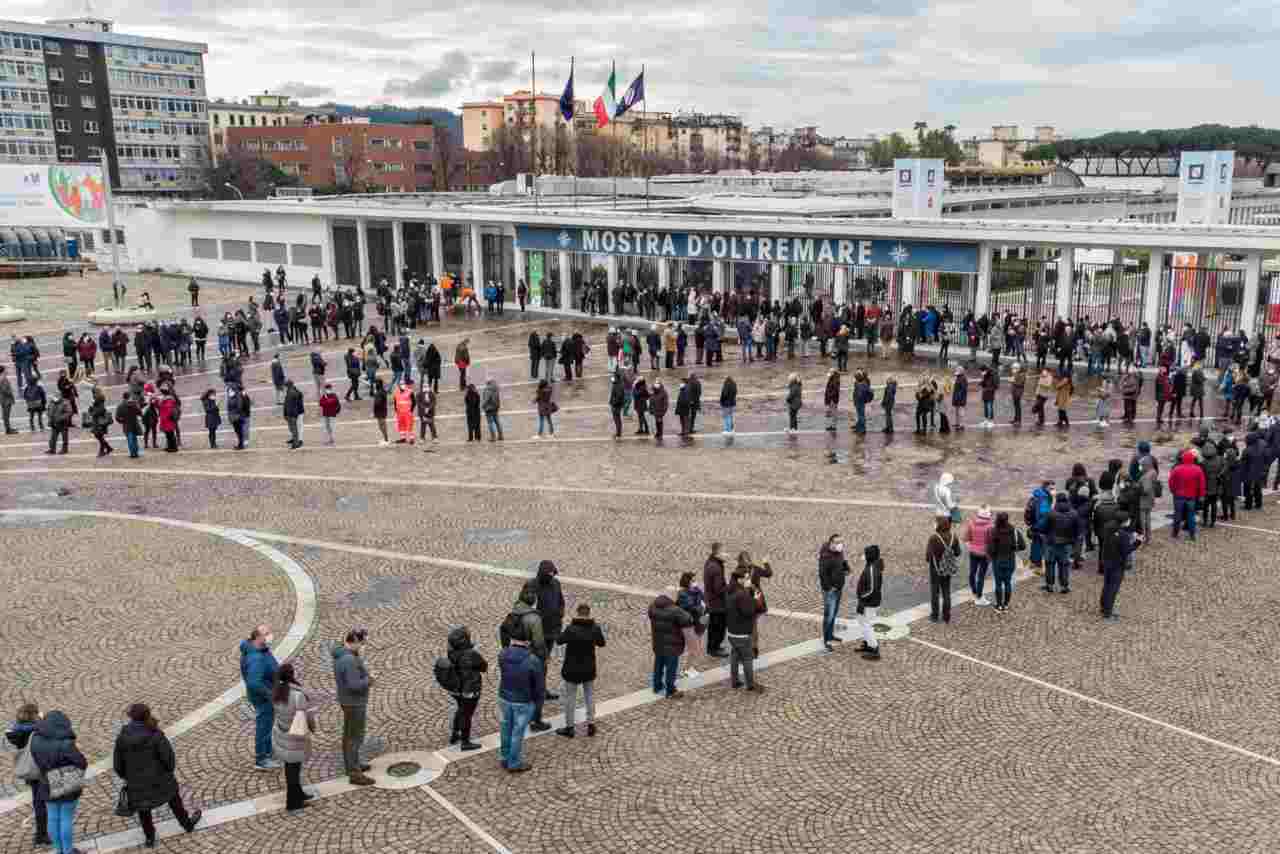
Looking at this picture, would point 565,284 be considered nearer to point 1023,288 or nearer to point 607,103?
point 607,103

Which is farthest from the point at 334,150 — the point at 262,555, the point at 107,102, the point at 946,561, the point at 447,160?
the point at 946,561

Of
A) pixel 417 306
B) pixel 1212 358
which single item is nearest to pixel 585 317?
pixel 417 306

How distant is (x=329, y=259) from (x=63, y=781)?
45.2 metres

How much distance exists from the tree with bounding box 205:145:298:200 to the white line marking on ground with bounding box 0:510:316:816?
88439 millimetres

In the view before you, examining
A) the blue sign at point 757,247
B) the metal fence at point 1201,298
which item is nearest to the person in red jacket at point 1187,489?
the metal fence at point 1201,298

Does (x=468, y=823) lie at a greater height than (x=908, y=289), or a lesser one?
lesser

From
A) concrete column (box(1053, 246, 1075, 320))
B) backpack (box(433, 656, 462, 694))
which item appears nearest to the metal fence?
concrete column (box(1053, 246, 1075, 320))

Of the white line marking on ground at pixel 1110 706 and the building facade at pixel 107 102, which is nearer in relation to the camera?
the white line marking on ground at pixel 1110 706

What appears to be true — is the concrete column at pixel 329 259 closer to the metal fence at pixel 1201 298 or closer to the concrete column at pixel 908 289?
the concrete column at pixel 908 289

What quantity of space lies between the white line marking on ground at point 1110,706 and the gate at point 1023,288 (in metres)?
20.9

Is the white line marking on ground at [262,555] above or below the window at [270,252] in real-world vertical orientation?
below

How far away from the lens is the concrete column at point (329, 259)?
51031 millimetres

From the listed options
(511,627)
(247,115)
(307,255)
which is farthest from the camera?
(247,115)

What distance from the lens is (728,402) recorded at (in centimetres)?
2311
